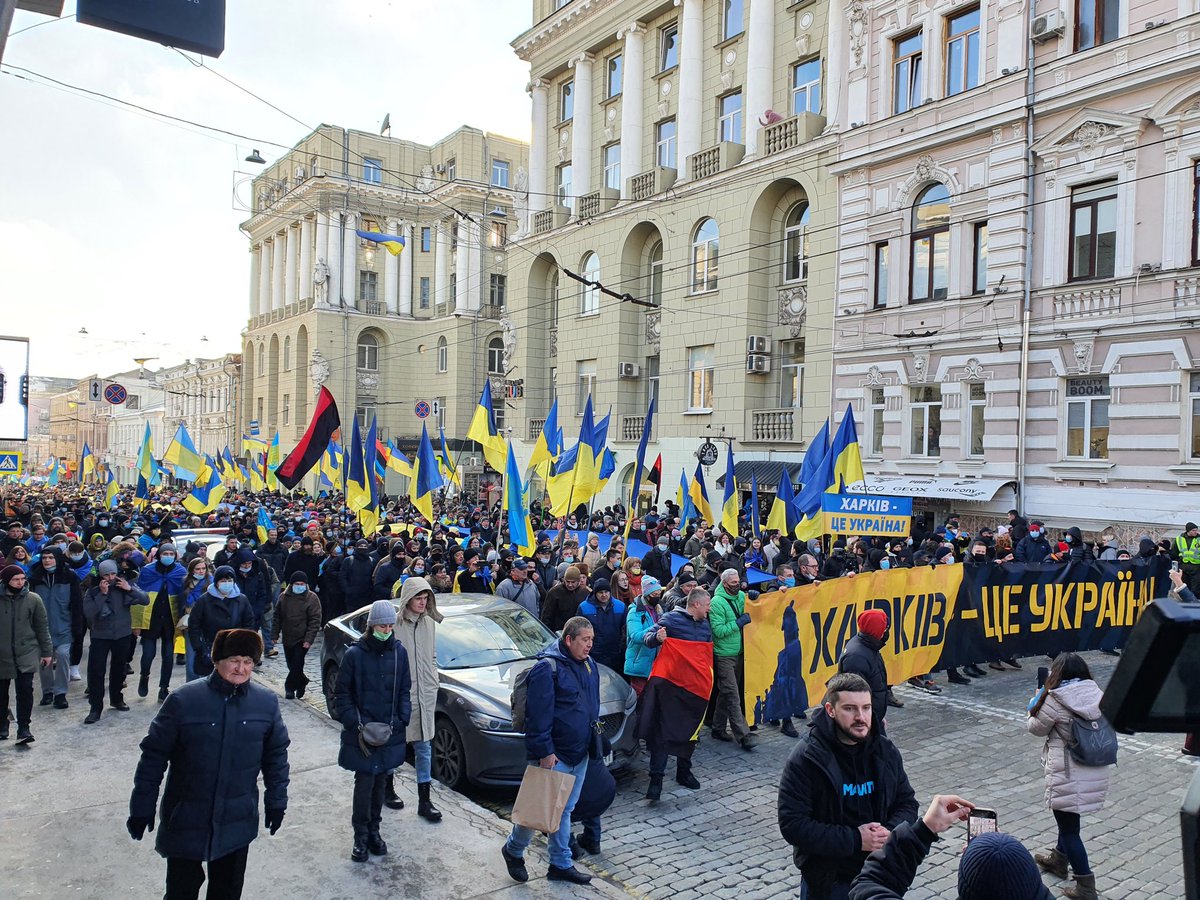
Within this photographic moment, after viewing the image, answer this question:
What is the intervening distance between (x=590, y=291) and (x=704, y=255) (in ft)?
20.8

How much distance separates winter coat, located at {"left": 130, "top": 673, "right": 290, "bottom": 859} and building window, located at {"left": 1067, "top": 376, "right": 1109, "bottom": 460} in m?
18.3

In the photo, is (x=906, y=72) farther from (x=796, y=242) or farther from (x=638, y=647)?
(x=638, y=647)

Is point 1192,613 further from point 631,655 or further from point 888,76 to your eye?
point 888,76

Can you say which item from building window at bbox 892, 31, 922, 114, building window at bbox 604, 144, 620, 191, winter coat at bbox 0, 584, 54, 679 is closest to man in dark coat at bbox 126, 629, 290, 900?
winter coat at bbox 0, 584, 54, 679

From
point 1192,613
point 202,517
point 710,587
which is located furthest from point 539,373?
point 1192,613

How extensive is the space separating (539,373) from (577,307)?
403 centimetres

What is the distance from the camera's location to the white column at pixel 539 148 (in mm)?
36562

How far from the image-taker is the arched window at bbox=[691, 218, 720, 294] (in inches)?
1115

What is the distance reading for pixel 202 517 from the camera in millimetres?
26797

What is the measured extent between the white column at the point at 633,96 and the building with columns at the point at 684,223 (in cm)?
5

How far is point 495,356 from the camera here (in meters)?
53.3

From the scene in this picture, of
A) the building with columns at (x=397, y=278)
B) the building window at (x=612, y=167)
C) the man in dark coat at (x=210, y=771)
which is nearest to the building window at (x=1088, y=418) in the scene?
the man in dark coat at (x=210, y=771)

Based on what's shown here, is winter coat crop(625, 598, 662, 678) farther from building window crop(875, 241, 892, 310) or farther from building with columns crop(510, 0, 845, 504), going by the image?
building window crop(875, 241, 892, 310)

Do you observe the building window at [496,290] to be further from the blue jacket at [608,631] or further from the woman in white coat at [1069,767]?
the woman in white coat at [1069,767]
